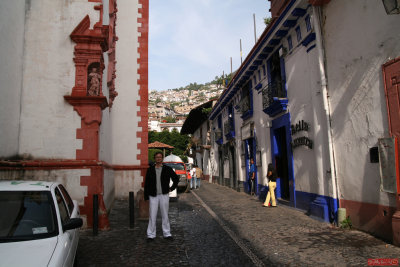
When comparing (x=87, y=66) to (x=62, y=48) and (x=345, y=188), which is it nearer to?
(x=62, y=48)

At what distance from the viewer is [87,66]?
8055 millimetres

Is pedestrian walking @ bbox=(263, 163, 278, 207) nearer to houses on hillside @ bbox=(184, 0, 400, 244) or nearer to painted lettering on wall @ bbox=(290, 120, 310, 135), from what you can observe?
houses on hillside @ bbox=(184, 0, 400, 244)

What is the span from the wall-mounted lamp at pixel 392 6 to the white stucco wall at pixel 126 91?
1087cm

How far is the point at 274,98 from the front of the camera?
11.0 meters

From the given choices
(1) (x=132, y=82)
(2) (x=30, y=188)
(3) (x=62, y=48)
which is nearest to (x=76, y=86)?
(3) (x=62, y=48)

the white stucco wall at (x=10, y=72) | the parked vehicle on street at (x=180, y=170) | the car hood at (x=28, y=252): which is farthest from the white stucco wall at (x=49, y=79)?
the parked vehicle on street at (x=180, y=170)

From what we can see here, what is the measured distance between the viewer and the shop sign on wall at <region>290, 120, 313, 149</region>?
916cm

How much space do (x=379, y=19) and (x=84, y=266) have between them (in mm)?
7157

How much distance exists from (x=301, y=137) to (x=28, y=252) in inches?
325

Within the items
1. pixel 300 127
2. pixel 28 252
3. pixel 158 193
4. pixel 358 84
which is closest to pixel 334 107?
pixel 358 84

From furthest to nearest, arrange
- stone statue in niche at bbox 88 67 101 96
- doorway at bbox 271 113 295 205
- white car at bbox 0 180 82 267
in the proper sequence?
doorway at bbox 271 113 295 205 → stone statue in niche at bbox 88 67 101 96 → white car at bbox 0 180 82 267

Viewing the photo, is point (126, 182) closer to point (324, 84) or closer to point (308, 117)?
point (308, 117)

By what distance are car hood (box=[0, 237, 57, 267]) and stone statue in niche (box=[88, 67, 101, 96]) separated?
5343 millimetres

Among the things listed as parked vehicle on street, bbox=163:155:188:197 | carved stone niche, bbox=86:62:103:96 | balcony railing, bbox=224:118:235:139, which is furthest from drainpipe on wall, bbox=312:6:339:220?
parked vehicle on street, bbox=163:155:188:197
